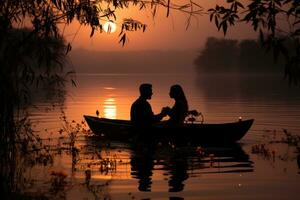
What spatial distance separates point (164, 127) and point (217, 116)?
54.5ft

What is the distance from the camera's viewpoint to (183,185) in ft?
44.7

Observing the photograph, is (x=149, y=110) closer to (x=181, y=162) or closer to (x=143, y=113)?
(x=143, y=113)

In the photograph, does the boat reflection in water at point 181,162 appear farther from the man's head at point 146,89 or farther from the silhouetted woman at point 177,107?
the man's head at point 146,89

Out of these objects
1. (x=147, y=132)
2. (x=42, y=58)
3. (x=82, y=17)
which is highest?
(x=82, y=17)

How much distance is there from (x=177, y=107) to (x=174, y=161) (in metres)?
2.69

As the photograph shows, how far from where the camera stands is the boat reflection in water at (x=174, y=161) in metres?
14.7

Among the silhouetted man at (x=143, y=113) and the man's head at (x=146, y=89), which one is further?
the silhouetted man at (x=143, y=113)

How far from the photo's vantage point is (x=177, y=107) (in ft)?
63.5

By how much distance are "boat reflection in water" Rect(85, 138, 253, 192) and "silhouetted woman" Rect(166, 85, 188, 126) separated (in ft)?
2.84

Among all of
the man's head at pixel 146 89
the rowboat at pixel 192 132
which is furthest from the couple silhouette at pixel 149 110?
the rowboat at pixel 192 132

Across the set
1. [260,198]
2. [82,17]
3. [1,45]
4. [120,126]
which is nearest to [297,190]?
[260,198]

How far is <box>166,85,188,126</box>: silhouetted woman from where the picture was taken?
19.1 m

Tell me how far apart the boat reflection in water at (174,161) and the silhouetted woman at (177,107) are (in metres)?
0.87

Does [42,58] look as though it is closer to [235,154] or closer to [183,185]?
[183,185]
